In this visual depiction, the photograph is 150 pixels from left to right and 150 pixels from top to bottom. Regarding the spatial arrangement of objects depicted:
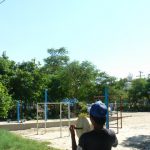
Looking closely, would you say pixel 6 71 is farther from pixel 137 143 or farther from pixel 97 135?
pixel 97 135

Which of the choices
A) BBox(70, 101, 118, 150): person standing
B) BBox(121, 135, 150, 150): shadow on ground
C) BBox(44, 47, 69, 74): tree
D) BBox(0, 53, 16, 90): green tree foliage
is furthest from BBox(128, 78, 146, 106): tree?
BBox(70, 101, 118, 150): person standing

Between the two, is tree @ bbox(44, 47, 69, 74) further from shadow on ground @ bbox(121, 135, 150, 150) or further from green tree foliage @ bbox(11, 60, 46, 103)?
shadow on ground @ bbox(121, 135, 150, 150)

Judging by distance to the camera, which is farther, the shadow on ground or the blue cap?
the shadow on ground

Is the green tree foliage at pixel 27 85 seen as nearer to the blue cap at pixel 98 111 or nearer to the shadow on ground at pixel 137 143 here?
the shadow on ground at pixel 137 143

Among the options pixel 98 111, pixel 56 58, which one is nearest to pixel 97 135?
pixel 98 111

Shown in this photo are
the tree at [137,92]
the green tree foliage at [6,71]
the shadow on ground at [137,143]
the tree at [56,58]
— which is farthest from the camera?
the tree at [56,58]

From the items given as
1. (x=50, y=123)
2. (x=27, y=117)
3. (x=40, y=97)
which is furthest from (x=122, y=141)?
(x=40, y=97)

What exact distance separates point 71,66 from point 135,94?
22472 millimetres

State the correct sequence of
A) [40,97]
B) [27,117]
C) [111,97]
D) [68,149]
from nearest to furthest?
[68,149] < [27,117] < [40,97] < [111,97]

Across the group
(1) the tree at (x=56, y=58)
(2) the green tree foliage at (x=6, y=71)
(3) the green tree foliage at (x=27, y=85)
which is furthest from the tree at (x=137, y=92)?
(2) the green tree foliage at (x=6, y=71)

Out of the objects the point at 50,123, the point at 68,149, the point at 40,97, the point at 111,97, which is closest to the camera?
the point at 68,149

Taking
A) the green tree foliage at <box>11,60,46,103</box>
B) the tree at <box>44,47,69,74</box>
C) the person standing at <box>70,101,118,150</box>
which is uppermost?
the tree at <box>44,47,69,74</box>

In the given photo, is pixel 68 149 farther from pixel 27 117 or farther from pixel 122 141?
pixel 27 117

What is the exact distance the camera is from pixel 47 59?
7694 centimetres
